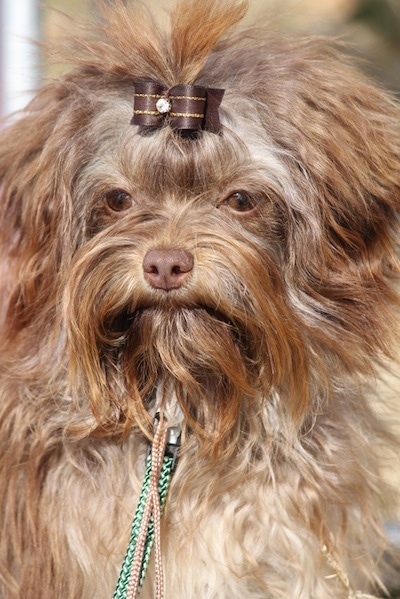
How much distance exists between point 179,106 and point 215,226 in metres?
0.22

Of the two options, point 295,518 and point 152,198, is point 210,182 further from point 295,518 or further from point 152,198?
point 295,518

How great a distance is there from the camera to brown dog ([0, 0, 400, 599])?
6.09 ft

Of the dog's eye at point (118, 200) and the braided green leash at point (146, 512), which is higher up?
the dog's eye at point (118, 200)

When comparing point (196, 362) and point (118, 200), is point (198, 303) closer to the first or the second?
point (196, 362)

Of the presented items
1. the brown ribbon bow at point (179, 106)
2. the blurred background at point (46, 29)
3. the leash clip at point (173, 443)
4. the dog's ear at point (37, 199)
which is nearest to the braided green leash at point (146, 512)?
the leash clip at point (173, 443)

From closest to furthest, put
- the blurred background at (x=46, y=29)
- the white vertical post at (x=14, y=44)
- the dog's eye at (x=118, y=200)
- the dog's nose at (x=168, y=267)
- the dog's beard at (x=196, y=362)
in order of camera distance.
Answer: the dog's nose at (x=168, y=267) < the dog's beard at (x=196, y=362) < the dog's eye at (x=118, y=200) < the blurred background at (x=46, y=29) < the white vertical post at (x=14, y=44)

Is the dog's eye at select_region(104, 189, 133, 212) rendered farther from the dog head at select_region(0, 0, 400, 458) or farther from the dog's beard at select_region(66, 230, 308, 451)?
the dog's beard at select_region(66, 230, 308, 451)

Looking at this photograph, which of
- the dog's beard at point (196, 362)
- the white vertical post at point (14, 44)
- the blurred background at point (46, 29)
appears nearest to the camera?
the dog's beard at point (196, 362)

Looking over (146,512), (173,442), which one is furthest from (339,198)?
(146,512)

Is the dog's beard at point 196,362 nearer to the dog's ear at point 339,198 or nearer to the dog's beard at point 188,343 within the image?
the dog's beard at point 188,343

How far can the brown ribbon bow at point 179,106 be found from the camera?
6.11 feet

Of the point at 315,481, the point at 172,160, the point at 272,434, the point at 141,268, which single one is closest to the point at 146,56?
the point at 172,160

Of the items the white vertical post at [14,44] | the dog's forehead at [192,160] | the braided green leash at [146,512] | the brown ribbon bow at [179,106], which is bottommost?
the braided green leash at [146,512]

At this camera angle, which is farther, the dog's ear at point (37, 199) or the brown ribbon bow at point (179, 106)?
the dog's ear at point (37, 199)
